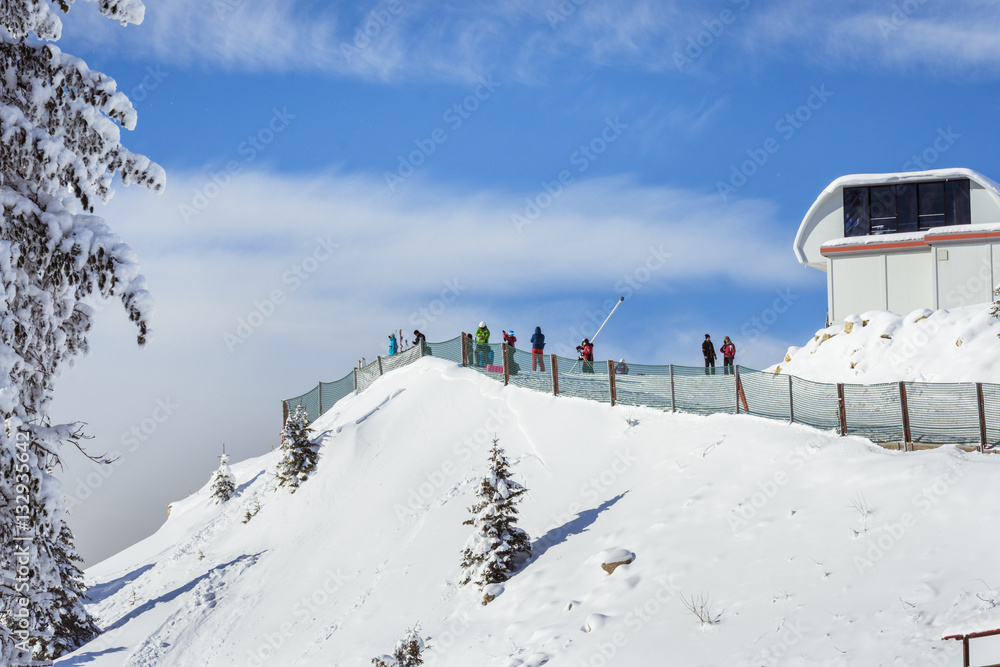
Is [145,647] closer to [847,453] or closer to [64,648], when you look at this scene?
[64,648]

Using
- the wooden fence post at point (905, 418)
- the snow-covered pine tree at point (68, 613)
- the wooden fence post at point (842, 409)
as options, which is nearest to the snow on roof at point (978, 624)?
the wooden fence post at point (905, 418)

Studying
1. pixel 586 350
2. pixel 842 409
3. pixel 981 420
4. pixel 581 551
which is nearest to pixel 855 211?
pixel 586 350

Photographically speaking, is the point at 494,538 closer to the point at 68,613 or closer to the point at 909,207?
the point at 68,613

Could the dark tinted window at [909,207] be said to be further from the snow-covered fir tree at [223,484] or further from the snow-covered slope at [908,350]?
the snow-covered fir tree at [223,484]

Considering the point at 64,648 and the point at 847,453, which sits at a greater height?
the point at 847,453

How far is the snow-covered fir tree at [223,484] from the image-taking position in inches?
1129

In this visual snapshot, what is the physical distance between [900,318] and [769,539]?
1541 cm

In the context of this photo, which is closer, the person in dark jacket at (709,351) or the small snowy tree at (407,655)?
the small snowy tree at (407,655)

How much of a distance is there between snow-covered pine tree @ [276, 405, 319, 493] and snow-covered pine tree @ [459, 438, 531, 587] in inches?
362

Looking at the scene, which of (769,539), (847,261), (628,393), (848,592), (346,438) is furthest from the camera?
(847,261)

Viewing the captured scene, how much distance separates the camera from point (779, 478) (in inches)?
625

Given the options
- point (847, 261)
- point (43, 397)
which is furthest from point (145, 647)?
point (847, 261)

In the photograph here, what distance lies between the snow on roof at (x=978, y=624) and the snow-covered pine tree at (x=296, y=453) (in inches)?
699

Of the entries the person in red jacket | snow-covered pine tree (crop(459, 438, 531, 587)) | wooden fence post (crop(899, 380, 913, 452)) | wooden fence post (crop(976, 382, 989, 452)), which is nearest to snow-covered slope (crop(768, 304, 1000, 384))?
the person in red jacket
